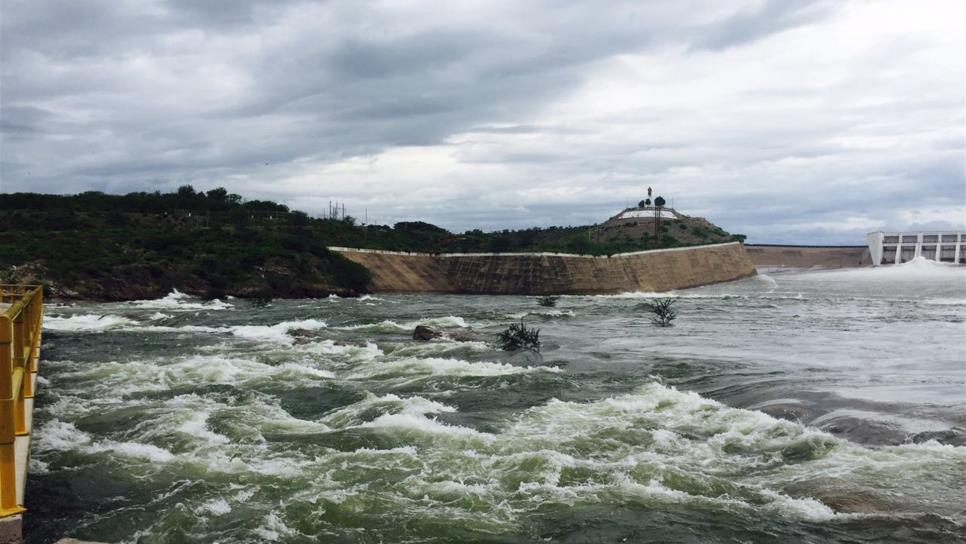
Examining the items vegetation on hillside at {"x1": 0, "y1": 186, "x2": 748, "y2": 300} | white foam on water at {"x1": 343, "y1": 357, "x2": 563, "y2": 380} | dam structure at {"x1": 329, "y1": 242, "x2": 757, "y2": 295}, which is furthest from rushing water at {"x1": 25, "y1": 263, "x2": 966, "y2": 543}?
dam structure at {"x1": 329, "y1": 242, "x2": 757, "y2": 295}

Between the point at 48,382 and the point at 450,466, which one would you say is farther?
the point at 48,382

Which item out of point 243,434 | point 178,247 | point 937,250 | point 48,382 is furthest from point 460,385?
A: point 937,250

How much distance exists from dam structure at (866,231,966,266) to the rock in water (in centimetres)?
8596

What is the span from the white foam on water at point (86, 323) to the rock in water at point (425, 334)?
12703 millimetres

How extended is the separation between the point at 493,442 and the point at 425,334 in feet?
50.0

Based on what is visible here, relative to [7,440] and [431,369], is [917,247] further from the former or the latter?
[7,440]

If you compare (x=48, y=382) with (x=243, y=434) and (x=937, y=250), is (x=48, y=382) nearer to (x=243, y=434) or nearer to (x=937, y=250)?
(x=243, y=434)

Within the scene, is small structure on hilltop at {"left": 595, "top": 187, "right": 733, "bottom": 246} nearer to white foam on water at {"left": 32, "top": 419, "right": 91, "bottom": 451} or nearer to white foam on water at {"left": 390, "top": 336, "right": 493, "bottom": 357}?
white foam on water at {"left": 390, "top": 336, "right": 493, "bottom": 357}

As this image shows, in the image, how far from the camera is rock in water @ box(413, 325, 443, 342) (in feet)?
89.5

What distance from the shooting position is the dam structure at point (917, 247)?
309ft

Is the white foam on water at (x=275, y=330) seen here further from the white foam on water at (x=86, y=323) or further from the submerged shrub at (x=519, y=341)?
the submerged shrub at (x=519, y=341)

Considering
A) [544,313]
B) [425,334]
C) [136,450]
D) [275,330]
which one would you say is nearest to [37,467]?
[136,450]

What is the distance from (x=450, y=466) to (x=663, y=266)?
67856 mm

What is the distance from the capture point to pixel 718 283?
268 feet
